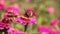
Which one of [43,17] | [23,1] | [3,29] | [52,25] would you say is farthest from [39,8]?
[3,29]

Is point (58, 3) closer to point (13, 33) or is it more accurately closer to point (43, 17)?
point (43, 17)

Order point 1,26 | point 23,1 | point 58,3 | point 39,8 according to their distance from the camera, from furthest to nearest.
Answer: point 58,3
point 23,1
point 39,8
point 1,26

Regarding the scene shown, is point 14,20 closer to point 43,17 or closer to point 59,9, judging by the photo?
point 43,17

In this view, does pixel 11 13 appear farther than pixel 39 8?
No

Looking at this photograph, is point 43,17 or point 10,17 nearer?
point 10,17

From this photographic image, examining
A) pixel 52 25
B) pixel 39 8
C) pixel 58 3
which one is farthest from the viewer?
pixel 58 3

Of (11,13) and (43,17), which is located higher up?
(11,13)

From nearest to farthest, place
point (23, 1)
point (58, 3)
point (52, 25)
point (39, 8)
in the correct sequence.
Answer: point (52, 25) < point (39, 8) < point (23, 1) < point (58, 3)

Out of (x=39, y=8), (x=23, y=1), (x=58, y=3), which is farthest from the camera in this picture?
(x=58, y=3)

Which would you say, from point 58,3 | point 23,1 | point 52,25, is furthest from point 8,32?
point 58,3
